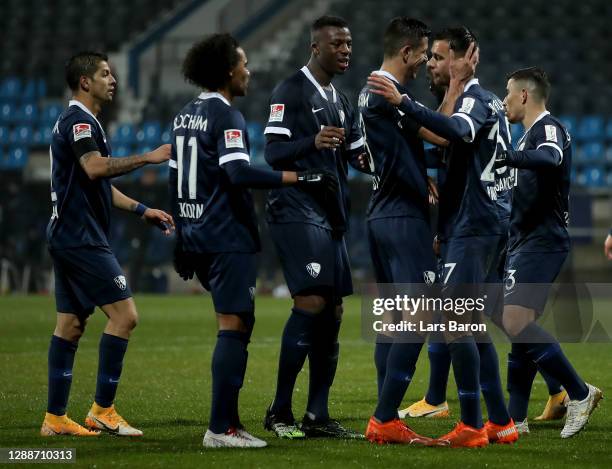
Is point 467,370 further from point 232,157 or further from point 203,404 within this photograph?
point 203,404

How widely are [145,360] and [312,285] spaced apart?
478cm

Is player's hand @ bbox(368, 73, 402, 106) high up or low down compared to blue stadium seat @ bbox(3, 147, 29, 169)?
down

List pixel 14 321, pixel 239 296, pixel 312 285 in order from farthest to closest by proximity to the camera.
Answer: pixel 14 321 → pixel 312 285 → pixel 239 296

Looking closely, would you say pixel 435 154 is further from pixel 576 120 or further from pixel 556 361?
pixel 576 120

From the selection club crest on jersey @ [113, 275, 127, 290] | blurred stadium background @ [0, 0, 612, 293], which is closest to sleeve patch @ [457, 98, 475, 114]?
club crest on jersey @ [113, 275, 127, 290]

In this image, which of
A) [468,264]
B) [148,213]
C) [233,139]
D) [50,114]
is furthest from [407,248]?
[50,114]

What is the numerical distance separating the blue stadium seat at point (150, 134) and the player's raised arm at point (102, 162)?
54.7 feet

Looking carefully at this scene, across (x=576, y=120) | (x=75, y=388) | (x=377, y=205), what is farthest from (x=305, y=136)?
(x=576, y=120)

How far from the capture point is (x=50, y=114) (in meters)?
25.5

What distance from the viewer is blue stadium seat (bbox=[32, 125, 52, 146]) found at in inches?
963

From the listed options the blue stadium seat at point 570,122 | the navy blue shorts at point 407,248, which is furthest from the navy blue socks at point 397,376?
the blue stadium seat at point 570,122

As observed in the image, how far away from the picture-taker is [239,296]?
5.75 meters

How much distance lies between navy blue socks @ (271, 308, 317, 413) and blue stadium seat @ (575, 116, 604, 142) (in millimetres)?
16471

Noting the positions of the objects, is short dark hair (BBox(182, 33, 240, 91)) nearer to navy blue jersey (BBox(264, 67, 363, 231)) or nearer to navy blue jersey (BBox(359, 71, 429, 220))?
navy blue jersey (BBox(264, 67, 363, 231))
